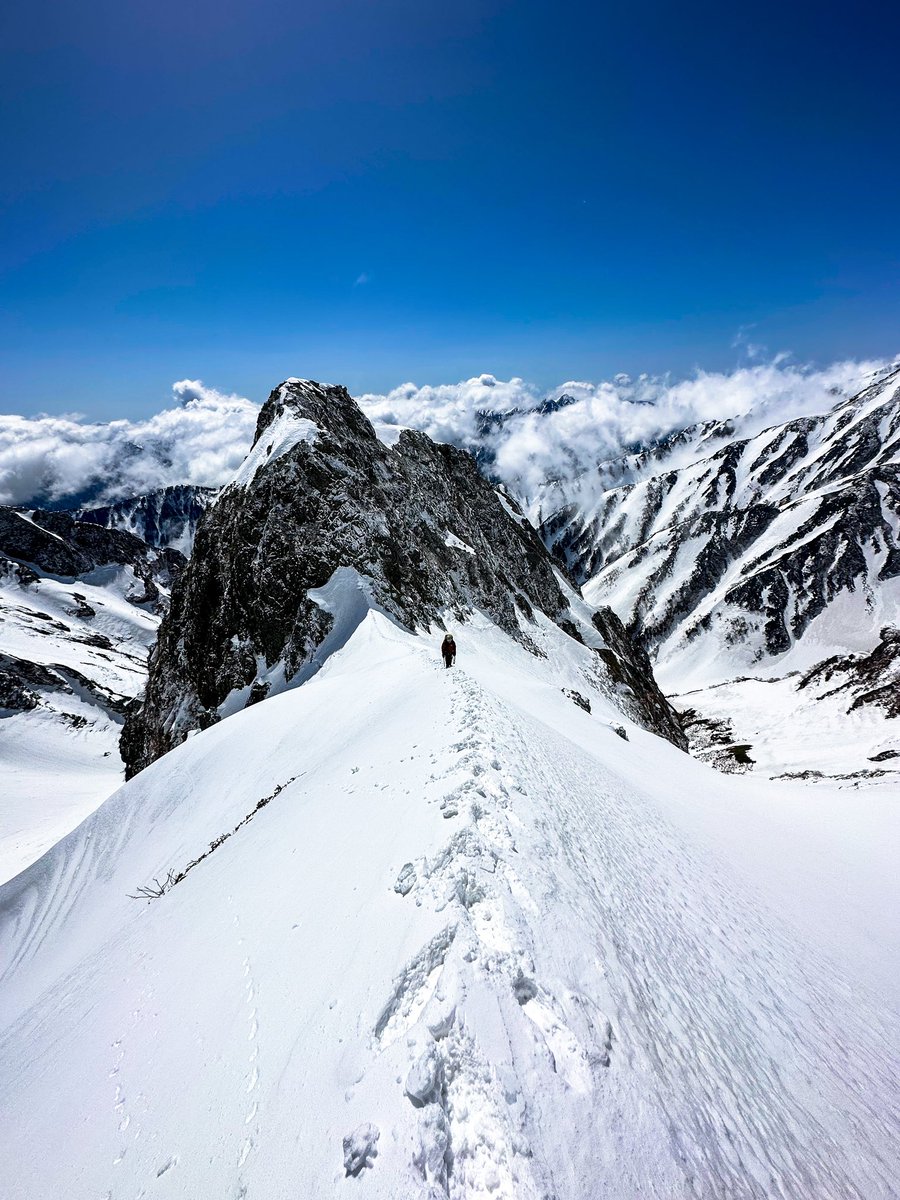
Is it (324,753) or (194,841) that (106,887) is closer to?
(194,841)

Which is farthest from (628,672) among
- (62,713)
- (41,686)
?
(41,686)

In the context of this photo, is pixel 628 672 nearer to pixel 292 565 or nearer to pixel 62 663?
pixel 292 565

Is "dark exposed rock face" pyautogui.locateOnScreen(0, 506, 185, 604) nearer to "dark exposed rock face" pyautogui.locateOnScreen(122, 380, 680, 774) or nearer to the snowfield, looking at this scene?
the snowfield

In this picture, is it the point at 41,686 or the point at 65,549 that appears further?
the point at 65,549

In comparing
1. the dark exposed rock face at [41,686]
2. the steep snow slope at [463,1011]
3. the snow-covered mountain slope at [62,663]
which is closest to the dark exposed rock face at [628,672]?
the steep snow slope at [463,1011]

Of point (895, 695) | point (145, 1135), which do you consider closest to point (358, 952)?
point (145, 1135)

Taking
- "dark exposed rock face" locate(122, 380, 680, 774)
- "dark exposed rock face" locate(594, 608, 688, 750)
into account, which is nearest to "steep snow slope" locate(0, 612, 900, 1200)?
"dark exposed rock face" locate(122, 380, 680, 774)

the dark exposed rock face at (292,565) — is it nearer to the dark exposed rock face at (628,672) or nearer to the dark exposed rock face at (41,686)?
the dark exposed rock face at (628,672)
